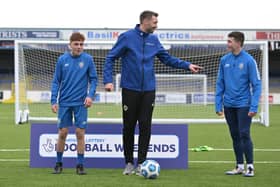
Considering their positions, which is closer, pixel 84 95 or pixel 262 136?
pixel 84 95

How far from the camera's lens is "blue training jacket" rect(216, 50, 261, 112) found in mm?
7559

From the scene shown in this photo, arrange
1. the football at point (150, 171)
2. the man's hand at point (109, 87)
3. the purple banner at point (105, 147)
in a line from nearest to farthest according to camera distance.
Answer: the football at point (150, 171) < the man's hand at point (109, 87) < the purple banner at point (105, 147)

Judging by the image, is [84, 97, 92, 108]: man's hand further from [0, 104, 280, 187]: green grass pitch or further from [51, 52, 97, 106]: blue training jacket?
[0, 104, 280, 187]: green grass pitch

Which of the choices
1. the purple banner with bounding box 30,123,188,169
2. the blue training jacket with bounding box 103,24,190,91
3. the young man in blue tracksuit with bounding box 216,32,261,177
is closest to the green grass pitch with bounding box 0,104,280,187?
the purple banner with bounding box 30,123,188,169

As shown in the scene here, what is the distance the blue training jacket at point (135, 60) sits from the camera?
7555 millimetres

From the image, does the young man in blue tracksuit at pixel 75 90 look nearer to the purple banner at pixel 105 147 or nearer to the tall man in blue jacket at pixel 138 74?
the tall man in blue jacket at pixel 138 74

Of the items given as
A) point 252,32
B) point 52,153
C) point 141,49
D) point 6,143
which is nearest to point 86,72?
point 141,49

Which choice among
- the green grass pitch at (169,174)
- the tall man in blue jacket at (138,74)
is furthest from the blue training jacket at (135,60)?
the green grass pitch at (169,174)

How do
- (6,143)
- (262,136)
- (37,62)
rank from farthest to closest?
1. (37,62)
2. (262,136)
3. (6,143)

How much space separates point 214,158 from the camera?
966 cm

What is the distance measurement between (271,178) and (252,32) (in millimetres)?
39562

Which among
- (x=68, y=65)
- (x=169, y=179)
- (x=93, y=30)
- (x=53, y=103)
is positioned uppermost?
(x=93, y=30)

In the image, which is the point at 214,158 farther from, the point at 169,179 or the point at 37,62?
the point at 37,62

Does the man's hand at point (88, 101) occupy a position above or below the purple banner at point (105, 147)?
above
